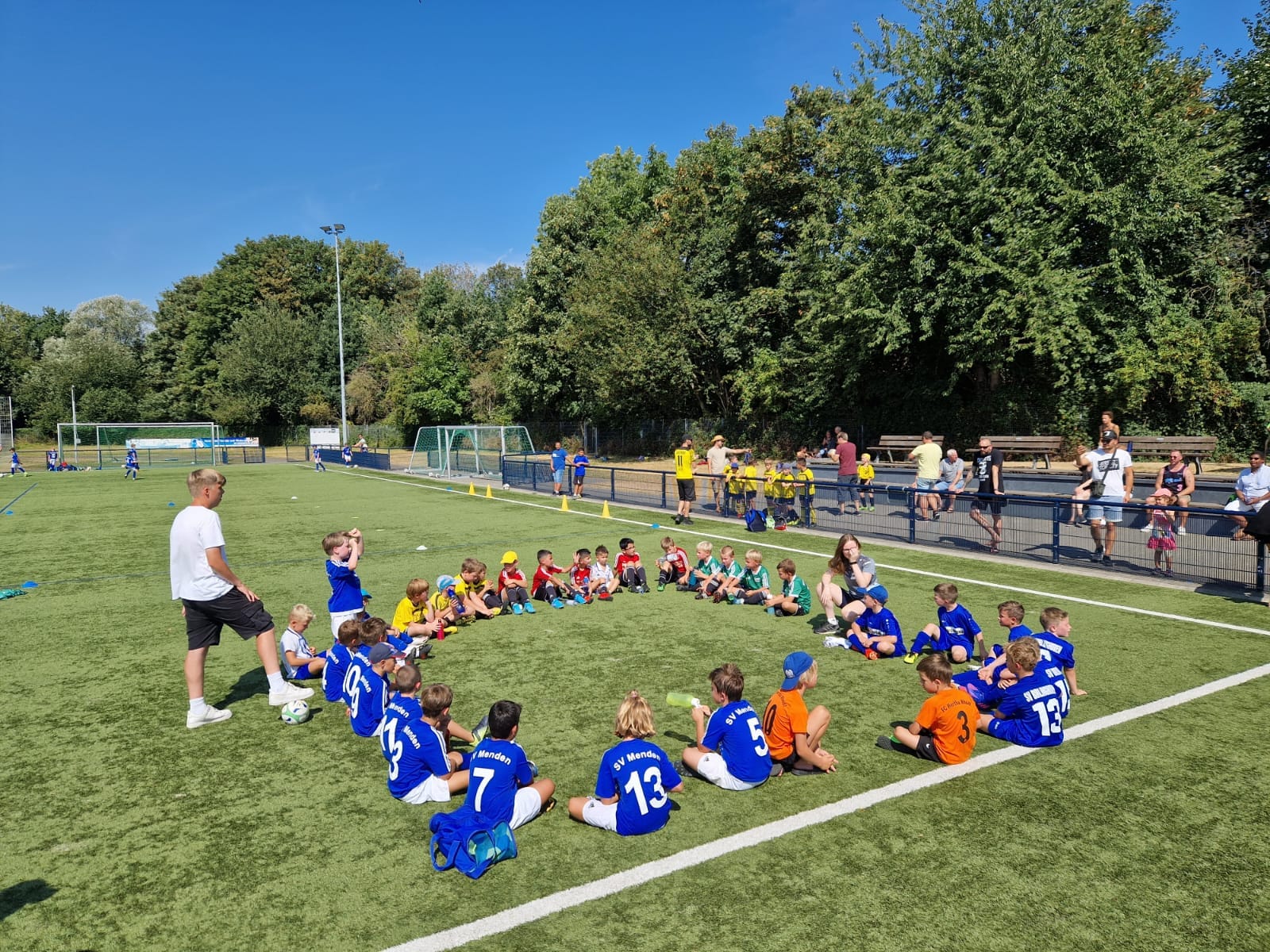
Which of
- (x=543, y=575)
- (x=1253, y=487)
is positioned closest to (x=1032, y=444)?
(x=1253, y=487)

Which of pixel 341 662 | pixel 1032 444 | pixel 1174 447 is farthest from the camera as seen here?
pixel 1032 444

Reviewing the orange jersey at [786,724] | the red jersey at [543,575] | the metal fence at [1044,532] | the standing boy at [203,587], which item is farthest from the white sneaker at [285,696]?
the metal fence at [1044,532]

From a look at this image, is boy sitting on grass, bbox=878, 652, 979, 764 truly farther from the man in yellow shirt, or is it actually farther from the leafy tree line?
the leafy tree line

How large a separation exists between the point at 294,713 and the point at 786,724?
3906 millimetres

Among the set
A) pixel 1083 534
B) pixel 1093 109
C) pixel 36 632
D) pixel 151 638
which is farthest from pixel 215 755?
pixel 1093 109

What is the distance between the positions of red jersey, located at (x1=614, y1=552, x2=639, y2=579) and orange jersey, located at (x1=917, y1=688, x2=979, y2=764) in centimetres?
592

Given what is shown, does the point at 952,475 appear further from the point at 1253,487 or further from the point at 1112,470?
the point at 1253,487

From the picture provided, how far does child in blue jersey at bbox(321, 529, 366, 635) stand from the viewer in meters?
7.65

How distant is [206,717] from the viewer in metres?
6.26

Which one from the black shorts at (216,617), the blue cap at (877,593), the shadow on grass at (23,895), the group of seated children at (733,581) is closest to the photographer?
the shadow on grass at (23,895)

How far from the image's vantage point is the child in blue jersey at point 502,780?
4391 mm

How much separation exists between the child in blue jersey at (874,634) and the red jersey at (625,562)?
341 cm

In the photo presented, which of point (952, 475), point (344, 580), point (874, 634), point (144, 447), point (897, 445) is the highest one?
point (897, 445)

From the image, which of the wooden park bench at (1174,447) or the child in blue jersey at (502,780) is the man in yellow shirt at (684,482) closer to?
the wooden park bench at (1174,447)
